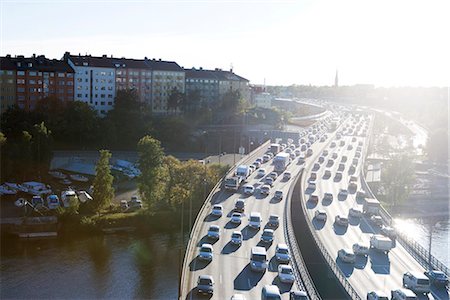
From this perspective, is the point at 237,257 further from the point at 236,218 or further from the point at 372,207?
the point at 372,207

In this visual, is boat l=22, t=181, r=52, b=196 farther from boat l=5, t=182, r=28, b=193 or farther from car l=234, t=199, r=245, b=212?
car l=234, t=199, r=245, b=212

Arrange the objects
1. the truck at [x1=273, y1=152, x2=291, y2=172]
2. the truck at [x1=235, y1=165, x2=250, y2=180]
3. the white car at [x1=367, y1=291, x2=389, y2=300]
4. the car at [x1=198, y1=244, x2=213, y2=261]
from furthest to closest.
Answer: the truck at [x1=273, y1=152, x2=291, y2=172], the truck at [x1=235, y1=165, x2=250, y2=180], the car at [x1=198, y1=244, x2=213, y2=261], the white car at [x1=367, y1=291, x2=389, y2=300]

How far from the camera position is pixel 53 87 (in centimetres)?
3428

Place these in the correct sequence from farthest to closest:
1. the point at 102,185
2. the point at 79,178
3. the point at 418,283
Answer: the point at 79,178, the point at 102,185, the point at 418,283

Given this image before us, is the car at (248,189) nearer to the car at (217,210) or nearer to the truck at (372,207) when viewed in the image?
the car at (217,210)

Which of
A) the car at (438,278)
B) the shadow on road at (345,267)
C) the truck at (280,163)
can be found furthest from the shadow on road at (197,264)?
the truck at (280,163)

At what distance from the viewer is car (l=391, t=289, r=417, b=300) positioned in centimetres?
969

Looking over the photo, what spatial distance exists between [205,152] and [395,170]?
11443 millimetres

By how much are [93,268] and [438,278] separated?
856 cm

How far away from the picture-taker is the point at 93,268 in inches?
588

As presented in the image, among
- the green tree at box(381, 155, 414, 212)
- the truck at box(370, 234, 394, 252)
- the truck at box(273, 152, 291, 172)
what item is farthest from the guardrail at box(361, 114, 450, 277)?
the green tree at box(381, 155, 414, 212)

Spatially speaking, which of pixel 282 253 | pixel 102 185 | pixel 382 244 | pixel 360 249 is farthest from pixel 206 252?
pixel 102 185

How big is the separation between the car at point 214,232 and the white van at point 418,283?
4.26m

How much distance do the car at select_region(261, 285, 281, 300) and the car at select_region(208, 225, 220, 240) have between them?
345cm
